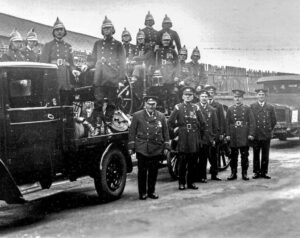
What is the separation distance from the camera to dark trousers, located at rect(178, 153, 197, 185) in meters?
8.65

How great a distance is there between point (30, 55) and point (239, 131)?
4.37m

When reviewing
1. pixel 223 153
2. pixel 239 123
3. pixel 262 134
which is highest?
pixel 239 123

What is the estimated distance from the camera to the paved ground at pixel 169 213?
18.6 ft

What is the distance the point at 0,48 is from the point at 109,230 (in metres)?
9.41

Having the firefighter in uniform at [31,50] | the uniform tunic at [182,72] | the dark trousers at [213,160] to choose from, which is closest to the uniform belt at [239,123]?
the dark trousers at [213,160]

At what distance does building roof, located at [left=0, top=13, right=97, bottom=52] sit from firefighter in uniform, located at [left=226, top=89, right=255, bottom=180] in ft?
28.8

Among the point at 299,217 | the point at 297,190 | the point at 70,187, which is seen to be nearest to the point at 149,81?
the point at 70,187

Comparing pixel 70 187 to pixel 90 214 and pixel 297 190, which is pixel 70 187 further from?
pixel 297 190

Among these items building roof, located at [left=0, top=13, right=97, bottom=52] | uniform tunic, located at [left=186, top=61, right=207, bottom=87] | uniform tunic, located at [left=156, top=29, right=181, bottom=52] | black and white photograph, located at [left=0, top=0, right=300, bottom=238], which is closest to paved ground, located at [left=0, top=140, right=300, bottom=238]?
black and white photograph, located at [left=0, top=0, right=300, bottom=238]

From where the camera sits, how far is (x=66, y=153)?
688 centimetres

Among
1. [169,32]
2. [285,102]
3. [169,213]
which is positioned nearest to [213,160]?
[169,213]

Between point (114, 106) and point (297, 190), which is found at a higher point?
point (114, 106)

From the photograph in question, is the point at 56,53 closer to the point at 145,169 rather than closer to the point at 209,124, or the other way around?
the point at 145,169

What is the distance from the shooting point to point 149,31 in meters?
12.8
